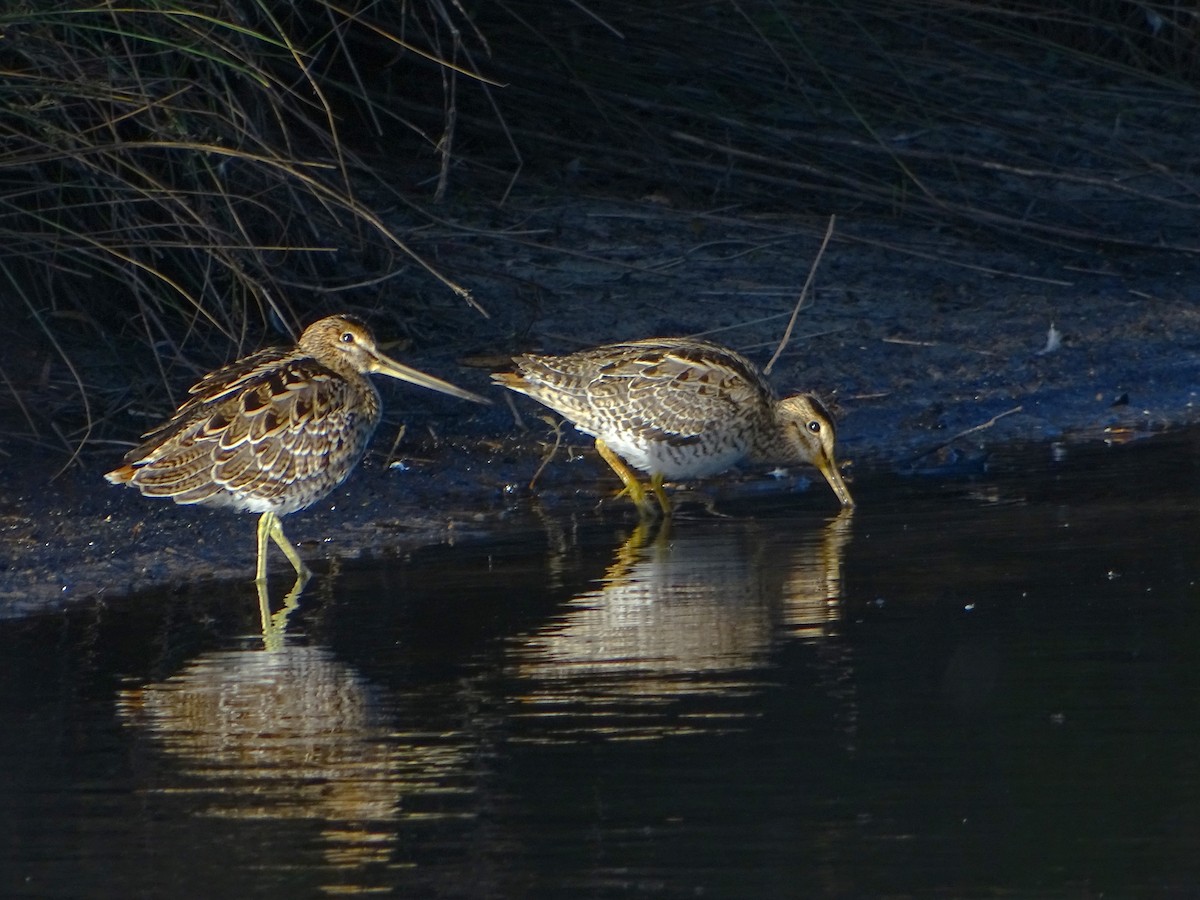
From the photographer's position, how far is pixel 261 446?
23.4 ft

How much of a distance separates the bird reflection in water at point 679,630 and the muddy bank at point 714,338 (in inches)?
34.0

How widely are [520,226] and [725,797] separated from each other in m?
7.56

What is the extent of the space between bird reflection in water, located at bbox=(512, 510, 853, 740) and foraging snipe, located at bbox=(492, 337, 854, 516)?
590 mm

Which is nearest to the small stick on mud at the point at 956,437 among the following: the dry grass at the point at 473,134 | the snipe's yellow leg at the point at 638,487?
the snipe's yellow leg at the point at 638,487

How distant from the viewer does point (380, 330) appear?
33.2 feet

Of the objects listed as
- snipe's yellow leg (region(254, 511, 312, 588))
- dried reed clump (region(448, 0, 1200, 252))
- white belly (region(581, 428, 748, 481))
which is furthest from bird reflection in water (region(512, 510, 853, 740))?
dried reed clump (region(448, 0, 1200, 252))

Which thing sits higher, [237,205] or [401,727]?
[237,205]

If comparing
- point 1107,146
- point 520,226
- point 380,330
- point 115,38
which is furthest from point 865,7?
point 115,38

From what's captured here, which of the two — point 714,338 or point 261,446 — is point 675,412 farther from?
point 714,338

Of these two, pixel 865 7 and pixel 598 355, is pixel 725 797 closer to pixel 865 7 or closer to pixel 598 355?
pixel 598 355

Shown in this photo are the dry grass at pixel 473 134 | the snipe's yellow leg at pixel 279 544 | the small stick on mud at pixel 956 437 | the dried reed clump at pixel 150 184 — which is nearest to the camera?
the snipe's yellow leg at pixel 279 544

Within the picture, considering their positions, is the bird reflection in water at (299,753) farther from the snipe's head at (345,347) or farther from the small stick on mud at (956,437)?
the small stick on mud at (956,437)

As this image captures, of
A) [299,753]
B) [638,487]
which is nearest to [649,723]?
[299,753]

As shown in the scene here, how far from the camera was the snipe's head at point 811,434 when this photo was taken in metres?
8.20
